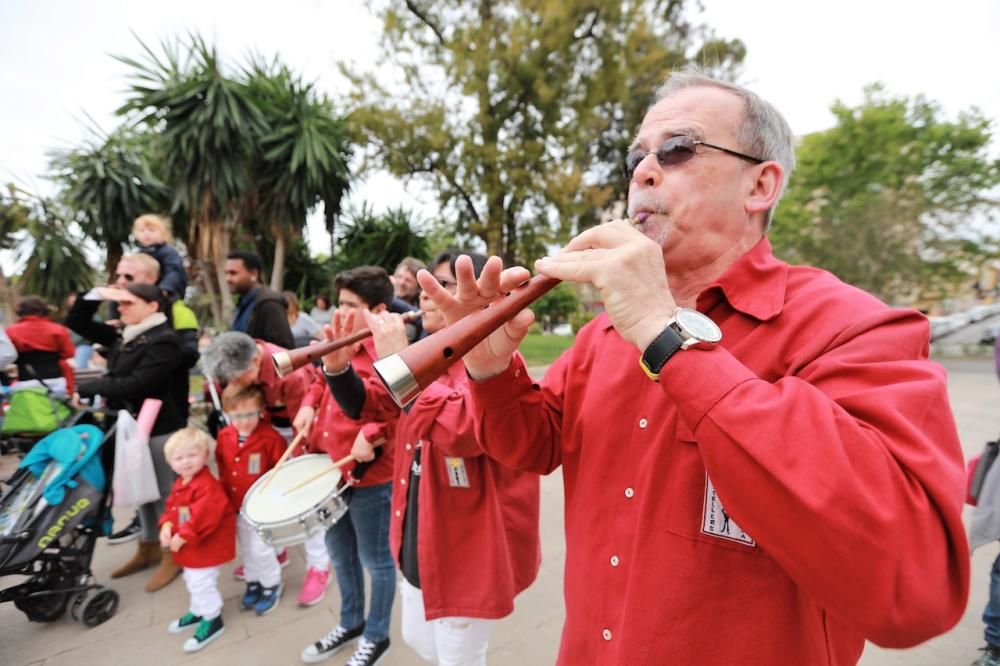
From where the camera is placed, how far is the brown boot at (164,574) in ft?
11.3

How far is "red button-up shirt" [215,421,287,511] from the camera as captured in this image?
10.7 ft

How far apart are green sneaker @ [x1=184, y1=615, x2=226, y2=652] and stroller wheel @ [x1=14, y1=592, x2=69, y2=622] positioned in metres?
0.89

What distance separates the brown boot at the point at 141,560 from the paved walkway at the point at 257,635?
65mm

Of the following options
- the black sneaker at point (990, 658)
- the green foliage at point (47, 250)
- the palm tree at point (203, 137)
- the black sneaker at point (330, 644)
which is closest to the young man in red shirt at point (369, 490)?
the black sneaker at point (330, 644)

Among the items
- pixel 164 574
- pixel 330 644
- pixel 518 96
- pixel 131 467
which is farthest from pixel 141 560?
pixel 518 96

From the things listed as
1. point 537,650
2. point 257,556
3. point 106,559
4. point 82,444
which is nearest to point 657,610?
point 537,650

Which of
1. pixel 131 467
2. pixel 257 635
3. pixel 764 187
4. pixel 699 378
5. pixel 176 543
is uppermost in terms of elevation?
pixel 764 187

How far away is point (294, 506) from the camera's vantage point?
8.08ft

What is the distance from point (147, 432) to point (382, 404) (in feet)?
7.41

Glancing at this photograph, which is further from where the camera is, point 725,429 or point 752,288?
point 752,288

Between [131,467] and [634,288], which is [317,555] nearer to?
[131,467]

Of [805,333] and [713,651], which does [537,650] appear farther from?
[805,333]

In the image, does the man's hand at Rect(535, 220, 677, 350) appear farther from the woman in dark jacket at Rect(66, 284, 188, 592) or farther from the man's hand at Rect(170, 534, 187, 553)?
the woman in dark jacket at Rect(66, 284, 188, 592)

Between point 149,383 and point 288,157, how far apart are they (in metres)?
9.74
